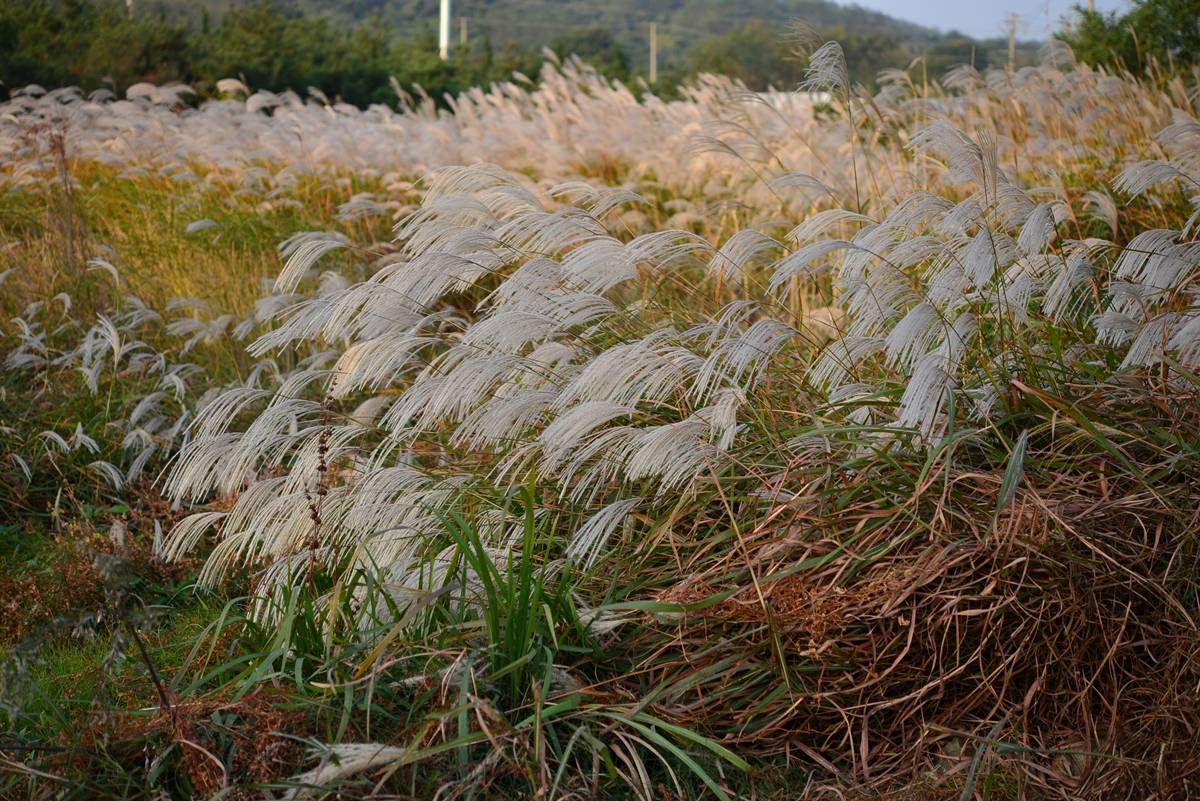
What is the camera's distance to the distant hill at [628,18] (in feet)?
132

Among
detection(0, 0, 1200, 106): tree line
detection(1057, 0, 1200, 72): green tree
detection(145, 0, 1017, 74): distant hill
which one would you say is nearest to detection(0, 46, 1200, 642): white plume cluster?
detection(0, 0, 1200, 106): tree line

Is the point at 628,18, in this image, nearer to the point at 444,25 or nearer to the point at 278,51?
the point at 444,25

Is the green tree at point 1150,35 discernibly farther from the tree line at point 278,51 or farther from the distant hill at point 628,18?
the distant hill at point 628,18

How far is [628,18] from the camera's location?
54969mm

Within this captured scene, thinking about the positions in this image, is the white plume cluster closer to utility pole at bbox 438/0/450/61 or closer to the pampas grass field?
the pampas grass field

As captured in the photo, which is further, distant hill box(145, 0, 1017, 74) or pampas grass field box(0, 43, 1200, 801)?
distant hill box(145, 0, 1017, 74)

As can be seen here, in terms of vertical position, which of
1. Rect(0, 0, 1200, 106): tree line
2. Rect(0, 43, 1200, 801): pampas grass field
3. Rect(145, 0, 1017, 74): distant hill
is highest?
Rect(145, 0, 1017, 74): distant hill

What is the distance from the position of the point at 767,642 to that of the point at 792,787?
34 centimetres

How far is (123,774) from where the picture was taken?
7.55 ft

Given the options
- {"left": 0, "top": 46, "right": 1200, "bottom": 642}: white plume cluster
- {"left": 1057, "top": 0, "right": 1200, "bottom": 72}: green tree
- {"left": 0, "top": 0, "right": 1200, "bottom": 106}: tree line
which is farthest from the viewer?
{"left": 0, "top": 0, "right": 1200, "bottom": 106}: tree line

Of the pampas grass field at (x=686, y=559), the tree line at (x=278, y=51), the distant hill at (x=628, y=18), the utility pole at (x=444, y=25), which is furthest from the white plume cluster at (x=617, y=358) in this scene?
the distant hill at (x=628, y=18)

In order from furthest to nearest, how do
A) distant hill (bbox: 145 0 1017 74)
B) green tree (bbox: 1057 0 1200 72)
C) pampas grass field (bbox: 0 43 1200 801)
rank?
distant hill (bbox: 145 0 1017 74)
green tree (bbox: 1057 0 1200 72)
pampas grass field (bbox: 0 43 1200 801)

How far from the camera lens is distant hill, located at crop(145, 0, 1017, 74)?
40.4m

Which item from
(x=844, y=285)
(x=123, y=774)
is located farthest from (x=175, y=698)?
(x=844, y=285)
